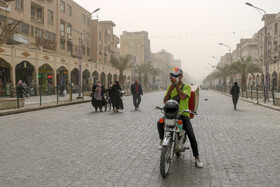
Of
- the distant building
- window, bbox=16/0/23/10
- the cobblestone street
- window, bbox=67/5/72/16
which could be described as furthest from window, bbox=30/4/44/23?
the distant building

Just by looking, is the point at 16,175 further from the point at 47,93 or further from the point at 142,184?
the point at 47,93

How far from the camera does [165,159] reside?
381 cm

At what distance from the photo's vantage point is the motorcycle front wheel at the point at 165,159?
3756 millimetres

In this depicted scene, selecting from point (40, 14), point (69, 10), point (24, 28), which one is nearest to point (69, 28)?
point (69, 10)

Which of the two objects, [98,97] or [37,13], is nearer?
[98,97]

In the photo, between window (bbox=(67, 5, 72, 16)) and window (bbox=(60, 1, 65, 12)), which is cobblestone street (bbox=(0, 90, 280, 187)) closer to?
A: window (bbox=(60, 1, 65, 12))

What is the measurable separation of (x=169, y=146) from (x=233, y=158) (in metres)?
1.66

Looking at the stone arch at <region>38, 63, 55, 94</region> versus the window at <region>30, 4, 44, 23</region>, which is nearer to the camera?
the stone arch at <region>38, 63, 55, 94</region>

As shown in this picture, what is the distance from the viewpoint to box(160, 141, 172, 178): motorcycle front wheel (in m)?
3.76

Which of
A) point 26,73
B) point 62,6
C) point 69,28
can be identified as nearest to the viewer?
point 26,73

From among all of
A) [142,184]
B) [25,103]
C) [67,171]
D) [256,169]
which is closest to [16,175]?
[67,171]

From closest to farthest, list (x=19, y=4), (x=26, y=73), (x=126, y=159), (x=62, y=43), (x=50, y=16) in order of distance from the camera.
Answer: (x=126, y=159) < (x=19, y=4) < (x=26, y=73) < (x=50, y=16) < (x=62, y=43)

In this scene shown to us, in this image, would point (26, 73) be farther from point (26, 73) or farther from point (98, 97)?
point (98, 97)

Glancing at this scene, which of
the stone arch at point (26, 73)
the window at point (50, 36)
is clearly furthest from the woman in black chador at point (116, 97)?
the window at point (50, 36)
